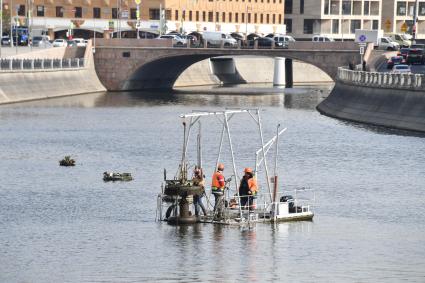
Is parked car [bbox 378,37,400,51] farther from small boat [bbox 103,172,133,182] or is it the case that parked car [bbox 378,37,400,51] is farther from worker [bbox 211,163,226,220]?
worker [bbox 211,163,226,220]

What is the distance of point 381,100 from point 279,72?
78957 mm

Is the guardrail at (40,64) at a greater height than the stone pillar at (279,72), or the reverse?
the guardrail at (40,64)

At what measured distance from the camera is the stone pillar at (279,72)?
19425cm

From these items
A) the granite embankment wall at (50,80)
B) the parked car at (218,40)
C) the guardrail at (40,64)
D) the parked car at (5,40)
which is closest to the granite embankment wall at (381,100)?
the granite embankment wall at (50,80)

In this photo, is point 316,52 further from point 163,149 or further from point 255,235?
point 255,235

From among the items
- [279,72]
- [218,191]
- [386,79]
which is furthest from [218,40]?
[218,191]

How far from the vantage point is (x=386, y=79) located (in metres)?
118

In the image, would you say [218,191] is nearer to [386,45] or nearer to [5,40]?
[386,45]

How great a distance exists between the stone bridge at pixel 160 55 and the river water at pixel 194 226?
5407 cm

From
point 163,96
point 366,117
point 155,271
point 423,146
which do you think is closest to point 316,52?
point 163,96

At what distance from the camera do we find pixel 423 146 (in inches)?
3696

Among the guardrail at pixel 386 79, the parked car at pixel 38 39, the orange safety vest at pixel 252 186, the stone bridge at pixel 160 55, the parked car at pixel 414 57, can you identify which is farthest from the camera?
the parked car at pixel 38 39

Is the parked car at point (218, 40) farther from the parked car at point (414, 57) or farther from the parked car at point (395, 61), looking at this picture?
the parked car at point (414, 57)

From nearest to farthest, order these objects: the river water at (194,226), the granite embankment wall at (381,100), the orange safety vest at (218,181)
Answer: the river water at (194,226)
the orange safety vest at (218,181)
the granite embankment wall at (381,100)
